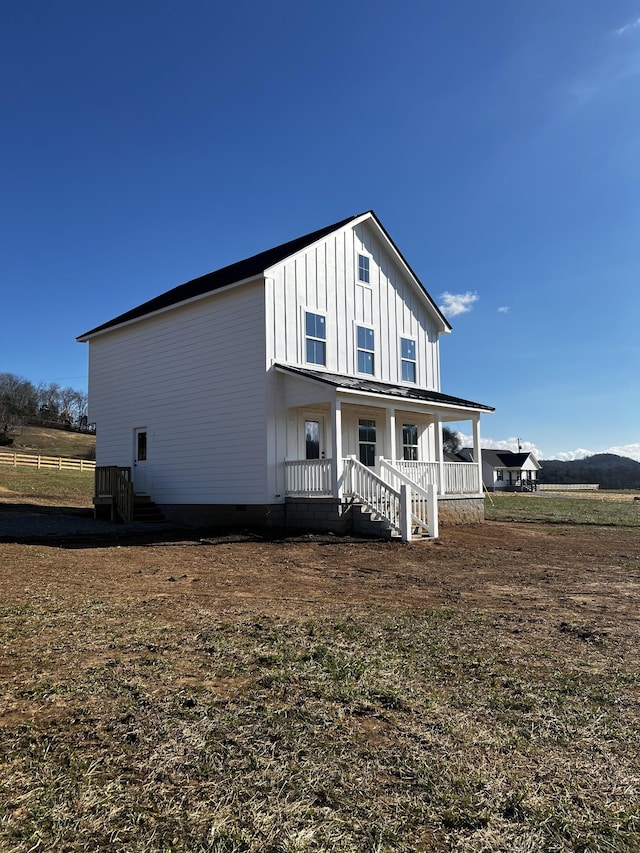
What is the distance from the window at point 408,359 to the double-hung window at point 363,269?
97.9 inches

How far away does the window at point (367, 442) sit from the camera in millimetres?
18547

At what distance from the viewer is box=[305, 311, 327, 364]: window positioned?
17156mm

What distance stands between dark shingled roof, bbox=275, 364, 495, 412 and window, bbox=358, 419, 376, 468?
137 centimetres

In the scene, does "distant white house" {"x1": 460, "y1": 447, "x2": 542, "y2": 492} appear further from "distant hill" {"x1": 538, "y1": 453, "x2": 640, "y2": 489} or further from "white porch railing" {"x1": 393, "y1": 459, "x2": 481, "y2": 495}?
"white porch railing" {"x1": 393, "y1": 459, "x2": 481, "y2": 495}

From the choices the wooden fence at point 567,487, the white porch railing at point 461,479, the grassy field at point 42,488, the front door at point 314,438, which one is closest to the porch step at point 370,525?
the front door at point 314,438

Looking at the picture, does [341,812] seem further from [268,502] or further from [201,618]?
[268,502]

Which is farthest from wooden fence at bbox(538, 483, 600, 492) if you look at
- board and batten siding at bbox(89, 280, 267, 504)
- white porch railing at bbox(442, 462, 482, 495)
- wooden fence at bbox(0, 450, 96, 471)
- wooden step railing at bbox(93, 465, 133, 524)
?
wooden step railing at bbox(93, 465, 133, 524)

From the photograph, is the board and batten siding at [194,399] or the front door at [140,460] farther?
the front door at [140,460]

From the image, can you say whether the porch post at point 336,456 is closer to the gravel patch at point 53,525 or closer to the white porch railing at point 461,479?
the white porch railing at point 461,479

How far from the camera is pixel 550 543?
14.2m

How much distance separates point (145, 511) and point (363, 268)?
1017 cm

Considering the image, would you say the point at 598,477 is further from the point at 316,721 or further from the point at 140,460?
the point at 316,721

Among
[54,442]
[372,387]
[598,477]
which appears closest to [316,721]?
[372,387]

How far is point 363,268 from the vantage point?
19.2m
